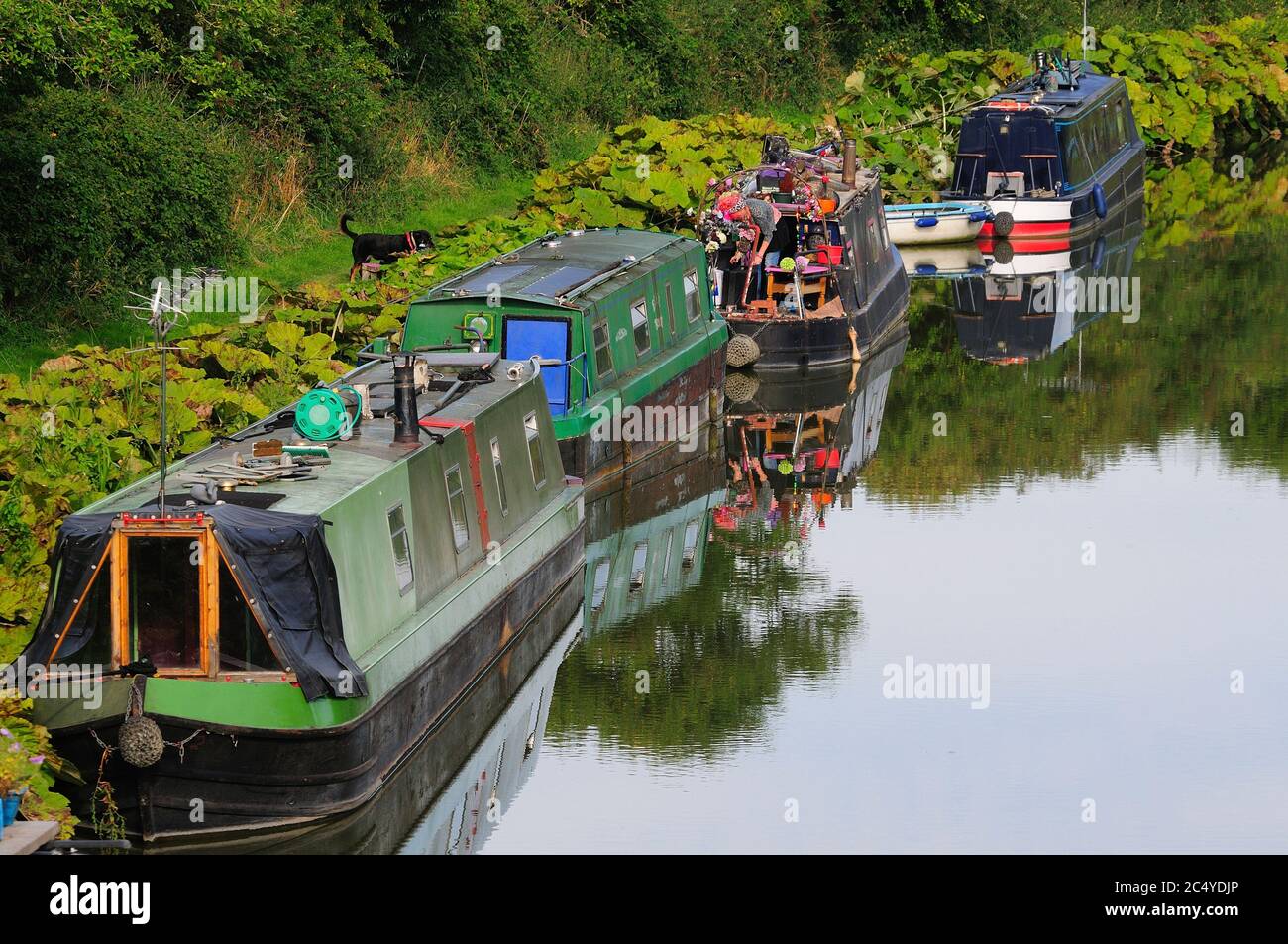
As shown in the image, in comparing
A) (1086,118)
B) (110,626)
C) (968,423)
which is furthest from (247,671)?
(1086,118)

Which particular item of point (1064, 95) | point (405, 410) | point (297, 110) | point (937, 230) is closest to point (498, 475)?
point (405, 410)

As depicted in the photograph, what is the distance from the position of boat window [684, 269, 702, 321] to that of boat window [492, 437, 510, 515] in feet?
28.6

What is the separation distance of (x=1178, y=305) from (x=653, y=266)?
1467cm

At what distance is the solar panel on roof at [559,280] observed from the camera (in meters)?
22.9

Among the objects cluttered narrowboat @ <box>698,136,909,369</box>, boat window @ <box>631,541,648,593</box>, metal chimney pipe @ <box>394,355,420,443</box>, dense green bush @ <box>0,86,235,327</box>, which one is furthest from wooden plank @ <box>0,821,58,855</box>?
cluttered narrowboat @ <box>698,136,909,369</box>

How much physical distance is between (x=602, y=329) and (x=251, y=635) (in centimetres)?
1020

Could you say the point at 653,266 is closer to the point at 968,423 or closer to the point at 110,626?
the point at 968,423

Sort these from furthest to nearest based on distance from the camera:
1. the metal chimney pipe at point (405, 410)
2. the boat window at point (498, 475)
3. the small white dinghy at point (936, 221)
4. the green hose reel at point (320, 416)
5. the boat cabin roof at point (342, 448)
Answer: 1. the small white dinghy at point (936, 221)
2. the boat window at point (498, 475)
3. the metal chimney pipe at point (405, 410)
4. the green hose reel at point (320, 416)
5. the boat cabin roof at point (342, 448)

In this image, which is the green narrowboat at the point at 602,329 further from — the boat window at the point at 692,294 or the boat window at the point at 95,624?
the boat window at the point at 95,624

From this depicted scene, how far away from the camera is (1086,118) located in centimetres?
4328

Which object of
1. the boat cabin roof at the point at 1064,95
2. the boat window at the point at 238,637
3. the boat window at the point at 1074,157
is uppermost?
the boat cabin roof at the point at 1064,95

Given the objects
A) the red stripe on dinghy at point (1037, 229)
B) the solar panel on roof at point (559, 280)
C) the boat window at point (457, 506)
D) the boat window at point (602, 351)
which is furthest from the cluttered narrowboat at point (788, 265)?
the boat window at point (457, 506)

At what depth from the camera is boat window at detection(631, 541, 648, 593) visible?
2152 centimetres

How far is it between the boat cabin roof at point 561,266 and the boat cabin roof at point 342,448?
9.48 ft
